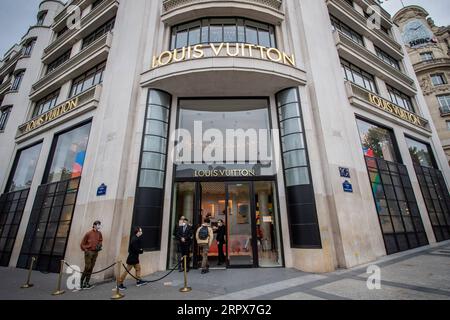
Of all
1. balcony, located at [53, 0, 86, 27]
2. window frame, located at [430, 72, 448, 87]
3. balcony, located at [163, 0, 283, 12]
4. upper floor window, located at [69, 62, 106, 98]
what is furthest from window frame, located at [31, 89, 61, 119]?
window frame, located at [430, 72, 448, 87]

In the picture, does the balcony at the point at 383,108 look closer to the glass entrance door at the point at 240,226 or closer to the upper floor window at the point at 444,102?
the glass entrance door at the point at 240,226

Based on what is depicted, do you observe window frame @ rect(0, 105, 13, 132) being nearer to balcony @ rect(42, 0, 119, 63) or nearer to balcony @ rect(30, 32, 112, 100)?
balcony @ rect(30, 32, 112, 100)

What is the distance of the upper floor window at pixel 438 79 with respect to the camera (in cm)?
2667

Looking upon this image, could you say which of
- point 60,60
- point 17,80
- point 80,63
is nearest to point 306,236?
point 80,63

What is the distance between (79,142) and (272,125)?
35.5 feet

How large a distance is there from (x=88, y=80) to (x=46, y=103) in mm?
5547

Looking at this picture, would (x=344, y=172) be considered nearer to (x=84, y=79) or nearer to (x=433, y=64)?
(x=84, y=79)

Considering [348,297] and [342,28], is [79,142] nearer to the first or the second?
[348,297]

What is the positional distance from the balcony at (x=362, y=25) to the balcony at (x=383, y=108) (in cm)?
585

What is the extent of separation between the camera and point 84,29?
51.2 feet

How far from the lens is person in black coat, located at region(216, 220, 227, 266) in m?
9.60

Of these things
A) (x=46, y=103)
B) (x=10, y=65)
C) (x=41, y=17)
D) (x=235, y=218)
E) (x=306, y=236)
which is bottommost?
(x=306, y=236)

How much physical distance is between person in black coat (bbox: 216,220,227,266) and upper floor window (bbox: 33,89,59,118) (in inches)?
597

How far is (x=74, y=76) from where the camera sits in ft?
49.1
